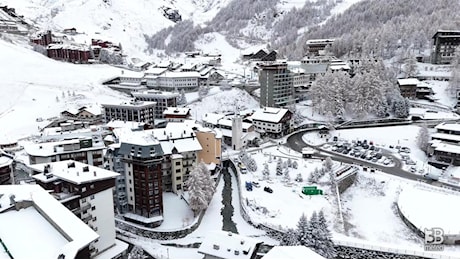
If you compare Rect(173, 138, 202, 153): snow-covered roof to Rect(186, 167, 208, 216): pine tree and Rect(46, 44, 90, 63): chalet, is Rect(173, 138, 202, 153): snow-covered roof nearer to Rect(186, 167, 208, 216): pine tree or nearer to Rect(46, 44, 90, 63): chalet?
Rect(186, 167, 208, 216): pine tree

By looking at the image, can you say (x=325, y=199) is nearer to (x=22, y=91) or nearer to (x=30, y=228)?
(x=30, y=228)

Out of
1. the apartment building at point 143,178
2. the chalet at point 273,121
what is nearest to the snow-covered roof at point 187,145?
the apartment building at point 143,178

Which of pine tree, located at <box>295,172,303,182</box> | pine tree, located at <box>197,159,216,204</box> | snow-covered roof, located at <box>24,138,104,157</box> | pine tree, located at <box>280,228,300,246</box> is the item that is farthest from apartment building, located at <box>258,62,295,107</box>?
pine tree, located at <box>280,228,300,246</box>

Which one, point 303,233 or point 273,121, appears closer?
point 303,233

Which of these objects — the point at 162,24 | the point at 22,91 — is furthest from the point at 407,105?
the point at 162,24

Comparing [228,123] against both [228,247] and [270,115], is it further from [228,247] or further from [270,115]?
[228,247]

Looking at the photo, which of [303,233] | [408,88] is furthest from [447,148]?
[303,233]
